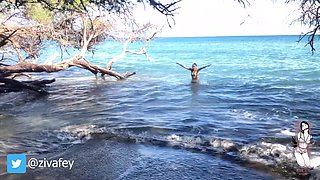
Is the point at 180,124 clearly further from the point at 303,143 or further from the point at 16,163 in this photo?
the point at 303,143

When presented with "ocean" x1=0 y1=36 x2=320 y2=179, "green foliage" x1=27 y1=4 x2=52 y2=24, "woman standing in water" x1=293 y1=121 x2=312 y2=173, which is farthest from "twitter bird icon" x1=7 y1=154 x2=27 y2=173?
"green foliage" x1=27 y1=4 x2=52 y2=24

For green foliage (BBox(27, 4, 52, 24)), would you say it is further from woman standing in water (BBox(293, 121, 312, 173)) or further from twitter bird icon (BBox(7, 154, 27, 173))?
woman standing in water (BBox(293, 121, 312, 173))

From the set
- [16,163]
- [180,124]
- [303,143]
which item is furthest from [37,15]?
[303,143]

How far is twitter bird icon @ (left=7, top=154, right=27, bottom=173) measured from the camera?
6235 mm

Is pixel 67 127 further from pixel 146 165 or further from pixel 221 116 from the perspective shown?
pixel 221 116

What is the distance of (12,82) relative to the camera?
46.0ft

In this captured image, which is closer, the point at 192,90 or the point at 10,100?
the point at 10,100

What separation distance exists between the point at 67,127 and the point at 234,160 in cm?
536

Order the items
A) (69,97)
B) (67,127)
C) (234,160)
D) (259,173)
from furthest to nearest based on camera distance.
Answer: (69,97) < (67,127) < (234,160) < (259,173)

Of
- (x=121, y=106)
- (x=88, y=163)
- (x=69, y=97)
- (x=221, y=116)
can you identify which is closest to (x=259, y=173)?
(x=88, y=163)

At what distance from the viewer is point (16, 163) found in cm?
668

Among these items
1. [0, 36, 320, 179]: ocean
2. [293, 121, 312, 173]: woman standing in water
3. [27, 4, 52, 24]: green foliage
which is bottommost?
[0, 36, 320, 179]: ocean

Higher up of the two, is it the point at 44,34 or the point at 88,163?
the point at 44,34

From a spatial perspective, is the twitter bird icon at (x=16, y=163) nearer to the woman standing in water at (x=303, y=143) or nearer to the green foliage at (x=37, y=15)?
the woman standing in water at (x=303, y=143)
